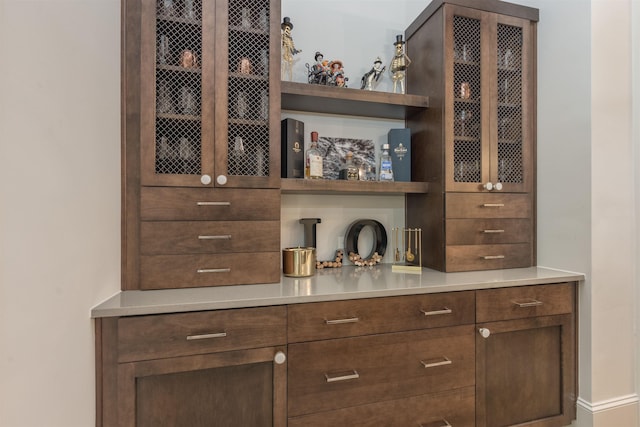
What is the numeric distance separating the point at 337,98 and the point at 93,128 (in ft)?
3.53

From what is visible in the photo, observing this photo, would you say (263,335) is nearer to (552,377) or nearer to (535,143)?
(552,377)

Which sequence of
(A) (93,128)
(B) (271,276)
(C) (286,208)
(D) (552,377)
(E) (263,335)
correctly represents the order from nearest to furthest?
(A) (93,128)
(E) (263,335)
(B) (271,276)
(D) (552,377)
(C) (286,208)

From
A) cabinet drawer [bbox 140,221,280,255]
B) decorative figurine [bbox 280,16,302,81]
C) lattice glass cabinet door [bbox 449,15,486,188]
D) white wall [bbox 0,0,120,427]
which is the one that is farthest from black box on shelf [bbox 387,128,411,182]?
white wall [bbox 0,0,120,427]

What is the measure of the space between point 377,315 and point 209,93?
118cm

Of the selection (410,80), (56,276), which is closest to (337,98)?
(410,80)

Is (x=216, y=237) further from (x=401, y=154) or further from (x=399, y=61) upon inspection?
(x=399, y=61)

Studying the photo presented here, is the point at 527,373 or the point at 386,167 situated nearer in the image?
the point at 527,373

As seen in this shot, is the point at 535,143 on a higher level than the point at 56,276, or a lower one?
higher

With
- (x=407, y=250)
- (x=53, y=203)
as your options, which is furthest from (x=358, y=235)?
(x=53, y=203)

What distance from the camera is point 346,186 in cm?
168

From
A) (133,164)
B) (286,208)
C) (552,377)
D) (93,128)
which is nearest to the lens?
(93,128)

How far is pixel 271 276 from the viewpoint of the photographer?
149 cm

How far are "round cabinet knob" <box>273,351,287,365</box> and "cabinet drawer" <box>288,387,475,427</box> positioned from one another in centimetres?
23

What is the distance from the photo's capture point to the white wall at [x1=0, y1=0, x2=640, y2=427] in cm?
75
